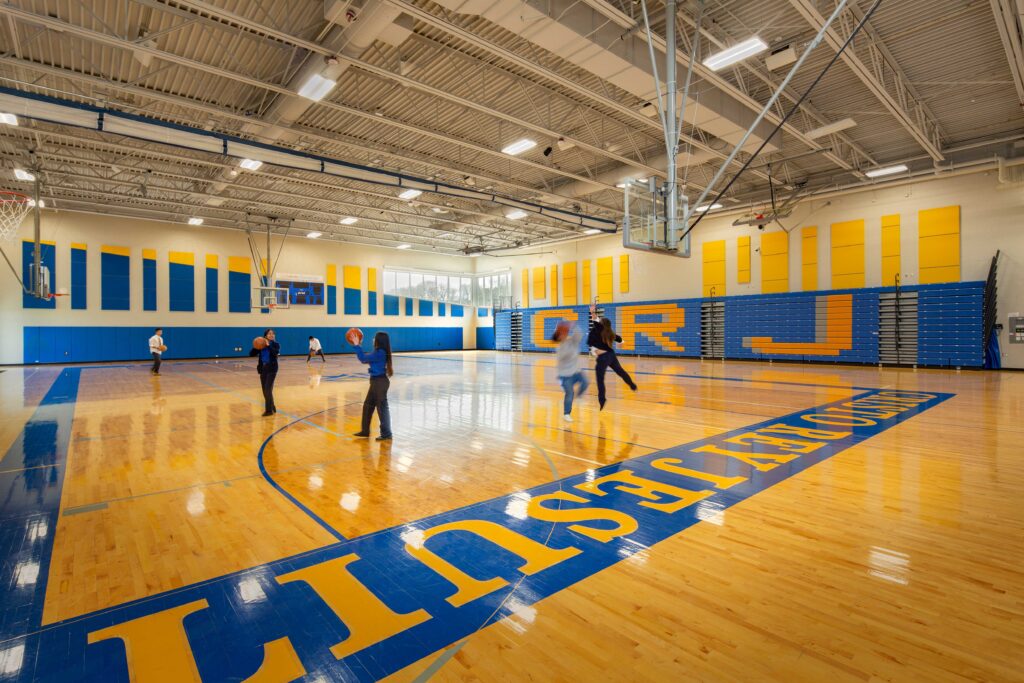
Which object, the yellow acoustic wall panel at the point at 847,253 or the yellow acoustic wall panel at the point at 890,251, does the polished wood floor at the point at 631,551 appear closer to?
the yellow acoustic wall panel at the point at 890,251

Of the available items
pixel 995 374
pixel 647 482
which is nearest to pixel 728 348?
pixel 995 374

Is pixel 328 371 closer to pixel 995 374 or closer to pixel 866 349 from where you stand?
pixel 866 349

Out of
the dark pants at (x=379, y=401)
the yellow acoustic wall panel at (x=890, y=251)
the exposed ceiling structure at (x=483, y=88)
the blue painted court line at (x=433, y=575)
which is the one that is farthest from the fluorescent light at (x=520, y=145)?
the yellow acoustic wall panel at (x=890, y=251)

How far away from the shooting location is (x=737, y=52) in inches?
335

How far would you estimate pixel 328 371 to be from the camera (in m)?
17.2

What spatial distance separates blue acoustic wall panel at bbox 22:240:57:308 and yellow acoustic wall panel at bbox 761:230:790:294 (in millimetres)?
29754

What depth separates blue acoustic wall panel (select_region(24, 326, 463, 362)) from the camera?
68.9 ft

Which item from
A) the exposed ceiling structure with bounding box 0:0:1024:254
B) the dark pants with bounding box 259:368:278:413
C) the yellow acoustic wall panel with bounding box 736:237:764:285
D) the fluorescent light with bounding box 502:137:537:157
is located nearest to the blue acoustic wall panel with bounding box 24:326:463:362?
the exposed ceiling structure with bounding box 0:0:1024:254

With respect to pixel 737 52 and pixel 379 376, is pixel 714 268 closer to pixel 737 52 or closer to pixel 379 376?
pixel 737 52

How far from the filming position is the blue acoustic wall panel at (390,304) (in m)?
30.8

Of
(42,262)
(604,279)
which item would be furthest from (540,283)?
(42,262)

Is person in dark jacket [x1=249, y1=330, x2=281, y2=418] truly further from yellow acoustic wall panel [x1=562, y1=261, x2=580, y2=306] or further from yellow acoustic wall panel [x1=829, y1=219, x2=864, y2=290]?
yellow acoustic wall panel [x1=562, y1=261, x2=580, y2=306]

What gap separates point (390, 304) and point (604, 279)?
1360cm

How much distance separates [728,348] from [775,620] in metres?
20.5
